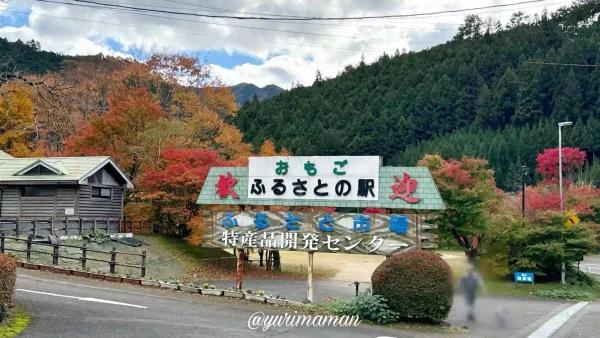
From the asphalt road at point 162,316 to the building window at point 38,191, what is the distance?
38.1 ft

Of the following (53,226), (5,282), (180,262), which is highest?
(5,282)

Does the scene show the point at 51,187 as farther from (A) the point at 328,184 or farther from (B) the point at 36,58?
(B) the point at 36,58

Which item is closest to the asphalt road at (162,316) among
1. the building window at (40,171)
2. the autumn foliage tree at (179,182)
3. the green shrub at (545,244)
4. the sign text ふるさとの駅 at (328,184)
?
the sign text ふるさとの駅 at (328,184)

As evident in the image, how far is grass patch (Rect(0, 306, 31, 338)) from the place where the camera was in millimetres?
9070

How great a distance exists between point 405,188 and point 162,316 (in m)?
6.81

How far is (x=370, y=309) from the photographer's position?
470 inches

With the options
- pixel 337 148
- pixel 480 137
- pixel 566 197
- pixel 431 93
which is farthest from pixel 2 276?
pixel 431 93

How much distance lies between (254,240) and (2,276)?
7337 mm

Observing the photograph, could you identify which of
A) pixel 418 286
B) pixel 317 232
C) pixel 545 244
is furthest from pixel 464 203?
pixel 418 286

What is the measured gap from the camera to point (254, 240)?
51.2ft

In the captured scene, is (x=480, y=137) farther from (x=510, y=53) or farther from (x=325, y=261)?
(x=325, y=261)

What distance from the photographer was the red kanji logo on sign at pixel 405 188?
13.9 meters

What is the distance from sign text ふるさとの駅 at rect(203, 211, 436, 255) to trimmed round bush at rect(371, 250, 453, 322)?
210 centimetres

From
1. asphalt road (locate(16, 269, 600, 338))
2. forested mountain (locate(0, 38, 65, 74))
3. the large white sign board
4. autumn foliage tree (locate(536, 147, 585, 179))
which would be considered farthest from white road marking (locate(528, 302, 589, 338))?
autumn foliage tree (locate(536, 147, 585, 179))
